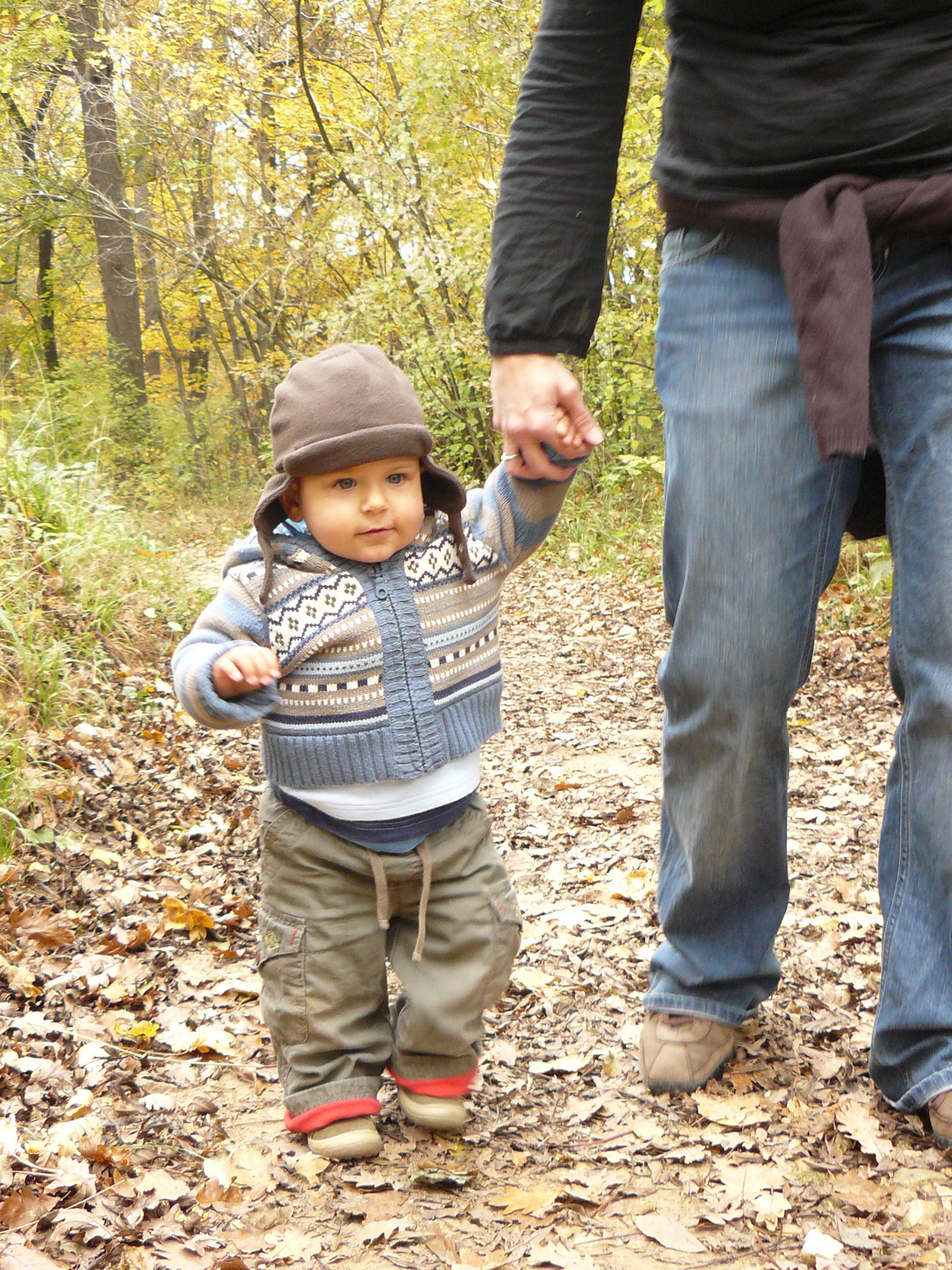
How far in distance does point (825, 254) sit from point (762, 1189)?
66.9 inches

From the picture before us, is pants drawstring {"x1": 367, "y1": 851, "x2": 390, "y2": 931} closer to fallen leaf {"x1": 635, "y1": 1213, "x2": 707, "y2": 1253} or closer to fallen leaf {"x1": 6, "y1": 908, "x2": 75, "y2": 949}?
fallen leaf {"x1": 635, "y1": 1213, "x2": 707, "y2": 1253}

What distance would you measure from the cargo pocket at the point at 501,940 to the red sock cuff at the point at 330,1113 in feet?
1.09

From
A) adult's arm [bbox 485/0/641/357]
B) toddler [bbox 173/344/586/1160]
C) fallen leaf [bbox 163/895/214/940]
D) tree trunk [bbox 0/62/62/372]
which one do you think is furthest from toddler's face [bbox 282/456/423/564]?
tree trunk [bbox 0/62/62/372]

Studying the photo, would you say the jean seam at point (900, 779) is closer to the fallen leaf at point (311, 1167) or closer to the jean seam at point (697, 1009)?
the jean seam at point (697, 1009)

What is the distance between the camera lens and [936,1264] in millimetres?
1896

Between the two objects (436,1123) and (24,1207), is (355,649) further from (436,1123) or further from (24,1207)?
(24,1207)

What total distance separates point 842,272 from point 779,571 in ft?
1.72

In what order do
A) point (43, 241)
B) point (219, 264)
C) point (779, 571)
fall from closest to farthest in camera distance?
1. point (779, 571)
2. point (219, 264)
3. point (43, 241)

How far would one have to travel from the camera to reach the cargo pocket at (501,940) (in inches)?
98.3

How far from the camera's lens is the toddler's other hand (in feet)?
7.07

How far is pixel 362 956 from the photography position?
2.48 meters

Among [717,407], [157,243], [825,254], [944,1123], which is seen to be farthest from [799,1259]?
[157,243]

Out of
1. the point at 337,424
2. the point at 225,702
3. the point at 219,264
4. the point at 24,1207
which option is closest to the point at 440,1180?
the point at 24,1207

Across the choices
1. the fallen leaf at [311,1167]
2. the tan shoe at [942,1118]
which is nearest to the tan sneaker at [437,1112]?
the fallen leaf at [311,1167]
